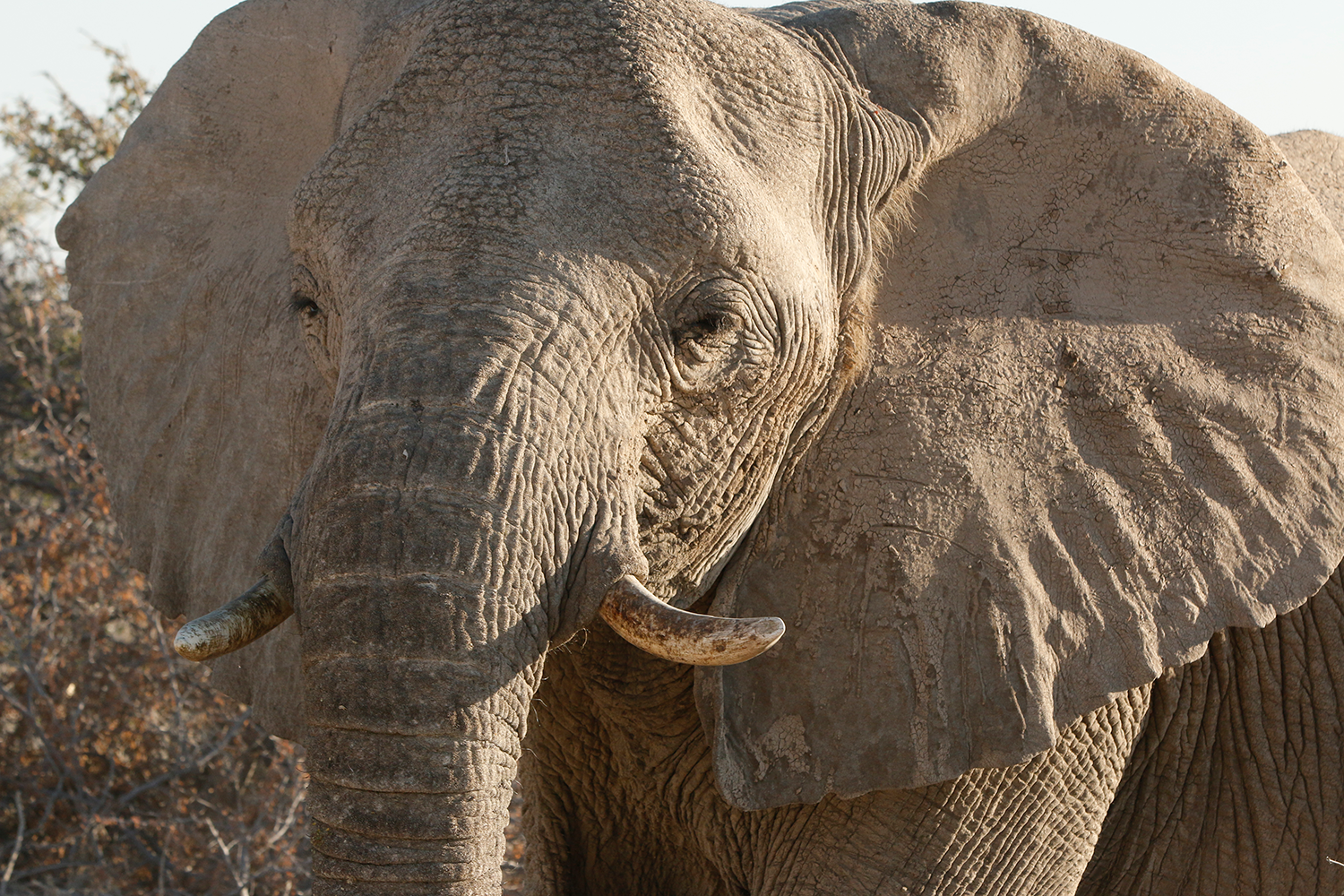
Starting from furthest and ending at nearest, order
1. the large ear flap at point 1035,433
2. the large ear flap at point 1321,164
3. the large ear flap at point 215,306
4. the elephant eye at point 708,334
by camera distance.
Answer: the large ear flap at point 1321,164 < the large ear flap at point 215,306 < the large ear flap at point 1035,433 < the elephant eye at point 708,334

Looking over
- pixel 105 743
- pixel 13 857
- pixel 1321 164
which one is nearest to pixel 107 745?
pixel 105 743

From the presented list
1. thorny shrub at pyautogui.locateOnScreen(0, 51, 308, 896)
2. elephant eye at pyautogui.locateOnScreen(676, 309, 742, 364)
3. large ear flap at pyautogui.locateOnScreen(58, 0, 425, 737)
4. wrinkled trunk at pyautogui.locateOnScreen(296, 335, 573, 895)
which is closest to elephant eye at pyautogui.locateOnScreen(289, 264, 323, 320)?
large ear flap at pyautogui.locateOnScreen(58, 0, 425, 737)

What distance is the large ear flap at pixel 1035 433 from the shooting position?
2244mm

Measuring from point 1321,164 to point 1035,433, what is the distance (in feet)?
5.91

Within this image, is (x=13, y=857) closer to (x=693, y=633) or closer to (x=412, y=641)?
(x=412, y=641)

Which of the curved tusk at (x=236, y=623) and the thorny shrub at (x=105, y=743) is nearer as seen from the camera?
the curved tusk at (x=236, y=623)

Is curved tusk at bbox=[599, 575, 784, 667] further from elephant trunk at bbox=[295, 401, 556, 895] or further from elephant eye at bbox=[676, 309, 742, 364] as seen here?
elephant eye at bbox=[676, 309, 742, 364]

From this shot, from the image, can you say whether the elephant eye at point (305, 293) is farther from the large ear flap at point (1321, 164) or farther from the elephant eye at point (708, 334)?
the large ear flap at point (1321, 164)

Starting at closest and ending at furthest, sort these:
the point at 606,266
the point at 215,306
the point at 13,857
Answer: the point at 606,266 < the point at 215,306 < the point at 13,857

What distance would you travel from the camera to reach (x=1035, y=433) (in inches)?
92.1

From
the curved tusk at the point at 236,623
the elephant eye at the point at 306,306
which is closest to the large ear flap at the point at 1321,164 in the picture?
the elephant eye at the point at 306,306

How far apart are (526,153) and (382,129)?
0.29 meters

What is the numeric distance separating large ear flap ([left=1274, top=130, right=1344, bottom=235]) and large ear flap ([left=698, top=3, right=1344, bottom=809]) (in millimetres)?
988

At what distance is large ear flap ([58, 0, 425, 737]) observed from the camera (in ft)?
9.25
